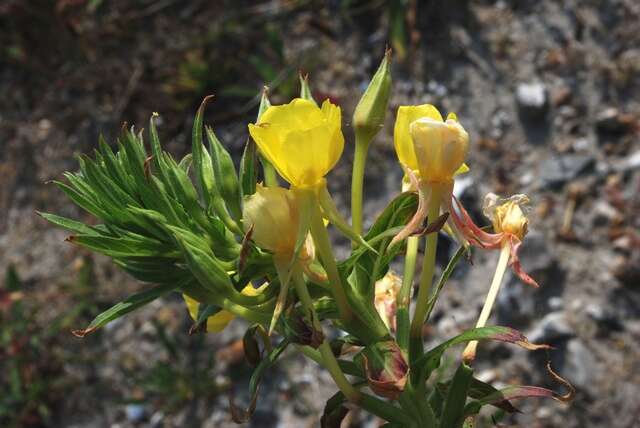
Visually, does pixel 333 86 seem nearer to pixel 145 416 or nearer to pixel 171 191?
pixel 145 416

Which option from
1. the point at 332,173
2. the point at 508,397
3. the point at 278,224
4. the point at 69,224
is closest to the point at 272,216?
the point at 278,224

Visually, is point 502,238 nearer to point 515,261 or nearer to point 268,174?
point 515,261

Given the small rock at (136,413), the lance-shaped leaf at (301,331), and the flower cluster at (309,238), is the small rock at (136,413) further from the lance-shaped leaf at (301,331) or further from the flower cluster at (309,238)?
the lance-shaped leaf at (301,331)

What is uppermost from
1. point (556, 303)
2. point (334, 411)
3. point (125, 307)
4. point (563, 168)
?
point (125, 307)

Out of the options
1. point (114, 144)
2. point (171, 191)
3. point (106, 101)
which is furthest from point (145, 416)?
point (171, 191)

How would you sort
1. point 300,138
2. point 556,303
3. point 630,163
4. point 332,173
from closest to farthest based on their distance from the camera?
1. point 300,138
2. point 556,303
3. point 630,163
4. point 332,173

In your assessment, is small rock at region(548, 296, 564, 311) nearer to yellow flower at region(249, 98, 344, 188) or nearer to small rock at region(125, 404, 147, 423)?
small rock at region(125, 404, 147, 423)

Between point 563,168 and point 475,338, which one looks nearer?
point 475,338
